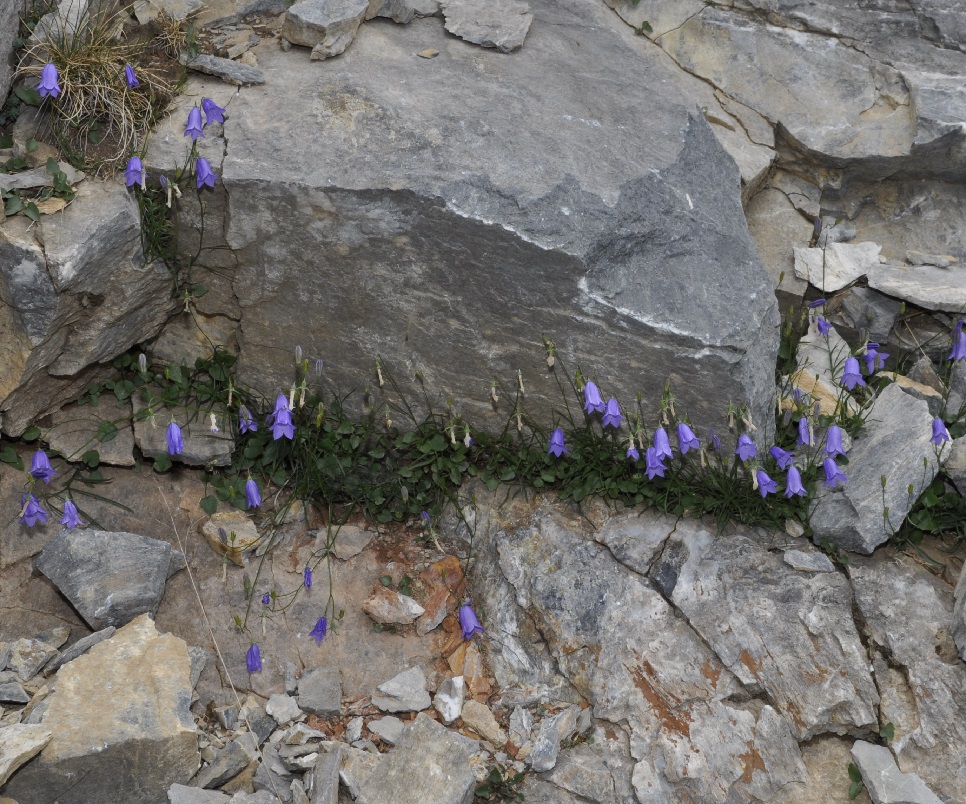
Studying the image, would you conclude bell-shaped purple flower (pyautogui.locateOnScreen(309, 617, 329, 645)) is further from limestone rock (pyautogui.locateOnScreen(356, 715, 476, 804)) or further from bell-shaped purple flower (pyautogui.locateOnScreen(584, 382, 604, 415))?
bell-shaped purple flower (pyautogui.locateOnScreen(584, 382, 604, 415))

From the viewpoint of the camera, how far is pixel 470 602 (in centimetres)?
501

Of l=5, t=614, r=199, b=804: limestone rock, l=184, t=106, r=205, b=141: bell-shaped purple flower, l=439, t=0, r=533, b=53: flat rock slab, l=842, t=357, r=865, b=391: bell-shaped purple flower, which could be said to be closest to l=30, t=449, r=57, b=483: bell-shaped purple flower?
l=5, t=614, r=199, b=804: limestone rock

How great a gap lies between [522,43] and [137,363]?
264 cm

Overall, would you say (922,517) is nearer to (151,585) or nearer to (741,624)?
(741,624)

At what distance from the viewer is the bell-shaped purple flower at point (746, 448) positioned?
481 cm

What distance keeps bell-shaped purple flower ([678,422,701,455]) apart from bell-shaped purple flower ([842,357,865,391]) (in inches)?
38.2

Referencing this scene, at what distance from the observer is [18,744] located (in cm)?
375

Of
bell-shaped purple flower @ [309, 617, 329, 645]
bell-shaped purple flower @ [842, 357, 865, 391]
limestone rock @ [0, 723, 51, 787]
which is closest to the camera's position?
limestone rock @ [0, 723, 51, 787]

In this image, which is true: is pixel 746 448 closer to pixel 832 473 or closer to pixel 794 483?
pixel 794 483

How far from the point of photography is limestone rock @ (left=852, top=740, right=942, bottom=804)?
4.04 meters

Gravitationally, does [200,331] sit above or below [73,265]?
below

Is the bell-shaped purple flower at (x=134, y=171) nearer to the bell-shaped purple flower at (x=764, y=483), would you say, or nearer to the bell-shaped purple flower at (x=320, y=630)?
the bell-shaped purple flower at (x=320, y=630)

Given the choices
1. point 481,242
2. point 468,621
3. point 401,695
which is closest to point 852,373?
point 481,242

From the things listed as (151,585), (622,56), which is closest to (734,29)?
(622,56)
